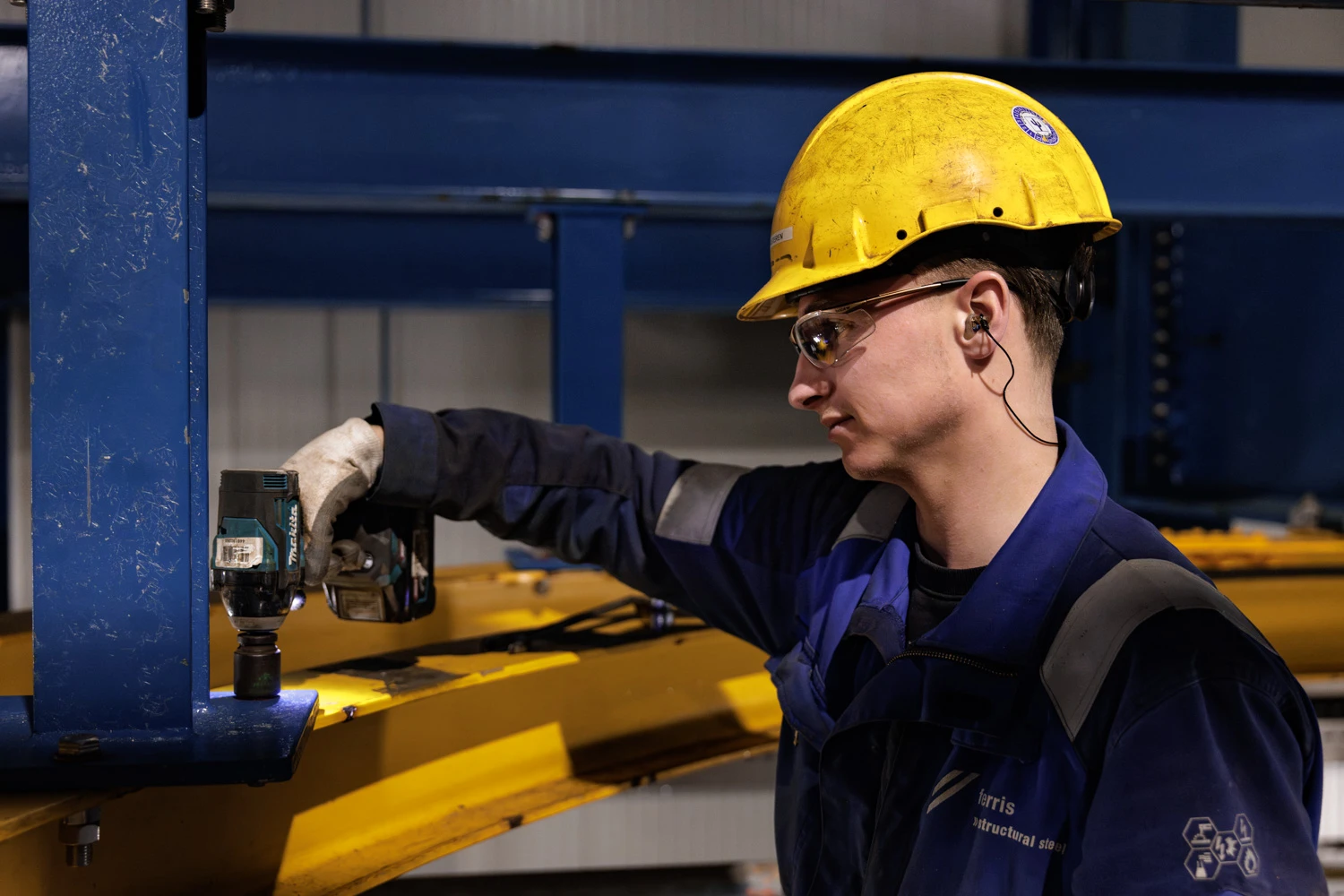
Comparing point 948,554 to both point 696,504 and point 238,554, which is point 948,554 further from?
point 238,554

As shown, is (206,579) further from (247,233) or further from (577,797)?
(247,233)

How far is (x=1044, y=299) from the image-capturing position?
54.6 inches

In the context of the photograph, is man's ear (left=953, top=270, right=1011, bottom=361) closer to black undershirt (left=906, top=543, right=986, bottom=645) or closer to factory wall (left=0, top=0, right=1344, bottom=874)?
black undershirt (left=906, top=543, right=986, bottom=645)

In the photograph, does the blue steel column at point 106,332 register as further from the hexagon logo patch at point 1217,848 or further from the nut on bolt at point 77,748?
the hexagon logo patch at point 1217,848

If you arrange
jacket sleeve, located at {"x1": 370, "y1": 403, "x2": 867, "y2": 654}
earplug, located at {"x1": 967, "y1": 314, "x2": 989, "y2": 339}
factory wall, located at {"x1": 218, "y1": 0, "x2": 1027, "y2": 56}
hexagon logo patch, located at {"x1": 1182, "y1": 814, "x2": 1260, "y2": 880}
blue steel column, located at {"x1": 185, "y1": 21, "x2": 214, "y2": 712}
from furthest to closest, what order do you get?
factory wall, located at {"x1": 218, "y1": 0, "x2": 1027, "y2": 56} → jacket sleeve, located at {"x1": 370, "y1": 403, "x2": 867, "y2": 654} → earplug, located at {"x1": 967, "y1": 314, "x2": 989, "y2": 339} → blue steel column, located at {"x1": 185, "y1": 21, "x2": 214, "y2": 712} → hexagon logo patch, located at {"x1": 1182, "y1": 814, "x2": 1260, "y2": 880}

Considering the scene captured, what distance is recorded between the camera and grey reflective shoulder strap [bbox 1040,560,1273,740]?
1.12 m

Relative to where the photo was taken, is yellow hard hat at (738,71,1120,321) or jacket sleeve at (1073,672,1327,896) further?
yellow hard hat at (738,71,1120,321)

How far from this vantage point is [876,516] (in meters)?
1.56

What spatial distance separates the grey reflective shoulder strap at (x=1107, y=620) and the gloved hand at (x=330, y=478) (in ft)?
3.11

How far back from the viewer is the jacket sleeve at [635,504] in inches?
63.7

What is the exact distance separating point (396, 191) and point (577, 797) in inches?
63.8

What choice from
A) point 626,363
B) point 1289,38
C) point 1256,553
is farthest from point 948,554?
point 1289,38

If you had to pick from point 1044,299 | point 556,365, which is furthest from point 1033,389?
point 556,365

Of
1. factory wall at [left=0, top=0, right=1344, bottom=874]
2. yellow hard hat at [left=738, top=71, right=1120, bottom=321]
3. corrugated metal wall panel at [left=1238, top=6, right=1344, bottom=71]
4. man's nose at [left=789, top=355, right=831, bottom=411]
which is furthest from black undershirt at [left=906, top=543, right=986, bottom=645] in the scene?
corrugated metal wall panel at [left=1238, top=6, right=1344, bottom=71]
